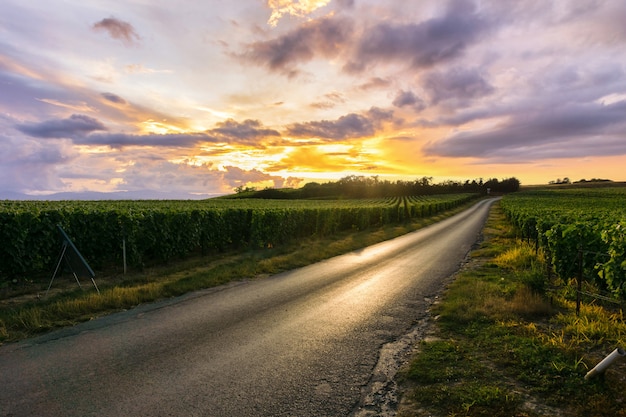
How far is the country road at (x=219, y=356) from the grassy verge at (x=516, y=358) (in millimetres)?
853

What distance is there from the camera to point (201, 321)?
848 cm

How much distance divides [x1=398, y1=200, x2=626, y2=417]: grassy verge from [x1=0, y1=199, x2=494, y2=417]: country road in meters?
0.85

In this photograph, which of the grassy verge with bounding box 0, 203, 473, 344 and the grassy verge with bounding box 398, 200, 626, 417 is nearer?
the grassy verge with bounding box 398, 200, 626, 417

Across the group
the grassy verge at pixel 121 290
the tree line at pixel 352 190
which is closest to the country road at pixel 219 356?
the grassy verge at pixel 121 290

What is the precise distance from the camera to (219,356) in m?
6.54

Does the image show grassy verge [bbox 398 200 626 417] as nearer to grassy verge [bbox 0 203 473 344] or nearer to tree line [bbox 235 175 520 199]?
grassy verge [bbox 0 203 473 344]

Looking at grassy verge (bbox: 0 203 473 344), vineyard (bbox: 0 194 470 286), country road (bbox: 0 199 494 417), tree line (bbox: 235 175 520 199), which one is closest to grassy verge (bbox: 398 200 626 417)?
country road (bbox: 0 199 494 417)

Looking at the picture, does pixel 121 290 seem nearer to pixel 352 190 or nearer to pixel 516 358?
pixel 516 358

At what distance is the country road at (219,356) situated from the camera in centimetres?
505

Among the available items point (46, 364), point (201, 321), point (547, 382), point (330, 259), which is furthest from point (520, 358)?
point (330, 259)

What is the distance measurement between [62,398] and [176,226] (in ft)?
41.0

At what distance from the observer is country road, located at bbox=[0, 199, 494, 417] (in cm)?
505

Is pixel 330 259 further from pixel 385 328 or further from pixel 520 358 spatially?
pixel 520 358

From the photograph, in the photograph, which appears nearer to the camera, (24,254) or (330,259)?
(24,254)
